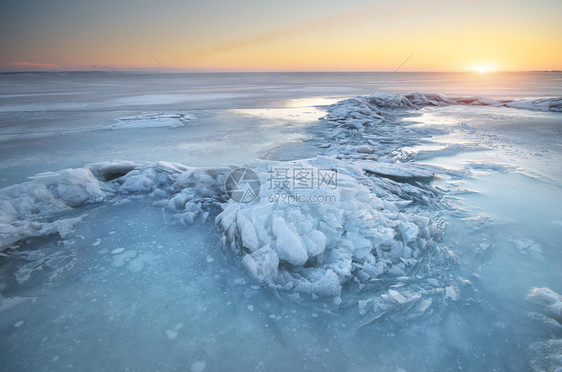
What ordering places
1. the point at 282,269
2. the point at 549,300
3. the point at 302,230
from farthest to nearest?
1. the point at 302,230
2. the point at 282,269
3. the point at 549,300

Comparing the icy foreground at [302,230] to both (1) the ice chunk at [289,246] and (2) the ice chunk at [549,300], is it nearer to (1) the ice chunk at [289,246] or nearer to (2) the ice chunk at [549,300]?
(1) the ice chunk at [289,246]

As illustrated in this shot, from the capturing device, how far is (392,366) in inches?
66.6

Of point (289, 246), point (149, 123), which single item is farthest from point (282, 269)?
point (149, 123)

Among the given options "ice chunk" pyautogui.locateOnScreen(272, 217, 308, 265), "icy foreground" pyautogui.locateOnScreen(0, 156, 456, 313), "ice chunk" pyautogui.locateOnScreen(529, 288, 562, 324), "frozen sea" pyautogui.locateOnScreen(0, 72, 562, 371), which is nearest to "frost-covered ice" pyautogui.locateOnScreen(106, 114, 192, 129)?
"frozen sea" pyautogui.locateOnScreen(0, 72, 562, 371)

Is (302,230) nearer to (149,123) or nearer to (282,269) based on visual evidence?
(282,269)

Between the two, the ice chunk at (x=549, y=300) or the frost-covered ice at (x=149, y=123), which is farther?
the frost-covered ice at (x=149, y=123)

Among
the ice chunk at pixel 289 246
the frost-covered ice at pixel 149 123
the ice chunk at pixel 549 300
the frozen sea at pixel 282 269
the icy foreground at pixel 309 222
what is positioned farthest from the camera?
the frost-covered ice at pixel 149 123

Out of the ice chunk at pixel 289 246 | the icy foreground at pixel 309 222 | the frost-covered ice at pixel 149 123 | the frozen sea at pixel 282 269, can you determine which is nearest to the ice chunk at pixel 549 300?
the frozen sea at pixel 282 269

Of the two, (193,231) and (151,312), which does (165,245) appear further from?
(151,312)

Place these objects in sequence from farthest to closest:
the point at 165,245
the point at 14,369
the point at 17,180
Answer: the point at 17,180
the point at 165,245
the point at 14,369

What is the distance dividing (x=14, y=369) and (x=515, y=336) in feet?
10.2

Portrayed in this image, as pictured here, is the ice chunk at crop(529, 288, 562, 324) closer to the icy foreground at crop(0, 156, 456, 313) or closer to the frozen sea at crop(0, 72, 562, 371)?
the frozen sea at crop(0, 72, 562, 371)

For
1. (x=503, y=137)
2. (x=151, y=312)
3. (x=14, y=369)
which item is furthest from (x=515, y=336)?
(x=503, y=137)

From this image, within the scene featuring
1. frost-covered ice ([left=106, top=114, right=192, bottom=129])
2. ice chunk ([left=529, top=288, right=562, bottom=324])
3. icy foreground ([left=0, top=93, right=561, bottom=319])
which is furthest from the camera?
frost-covered ice ([left=106, top=114, right=192, bottom=129])
